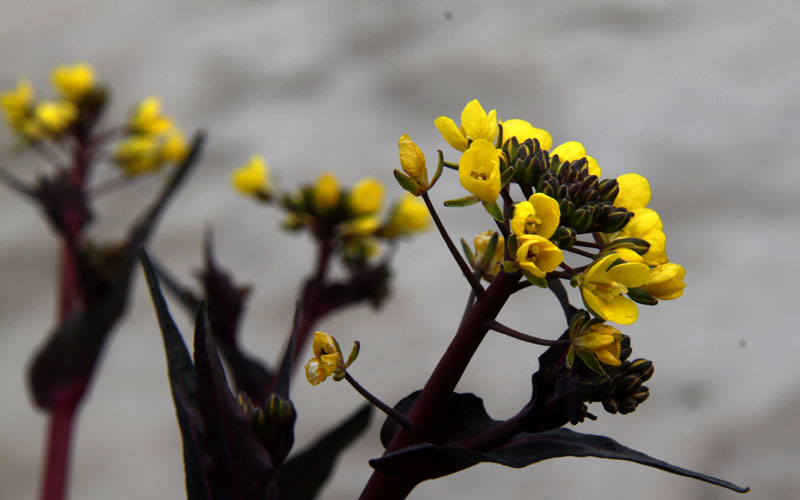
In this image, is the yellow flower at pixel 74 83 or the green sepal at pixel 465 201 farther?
the yellow flower at pixel 74 83

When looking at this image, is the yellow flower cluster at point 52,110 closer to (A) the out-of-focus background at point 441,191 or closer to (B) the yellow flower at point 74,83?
(B) the yellow flower at point 74,83

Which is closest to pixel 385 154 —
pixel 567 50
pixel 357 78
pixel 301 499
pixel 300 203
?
pixel 357 78

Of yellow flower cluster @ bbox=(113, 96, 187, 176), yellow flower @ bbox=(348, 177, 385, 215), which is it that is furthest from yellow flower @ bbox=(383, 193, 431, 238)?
yellow flower cluster @ bbox=(113, 96, 187, 176)

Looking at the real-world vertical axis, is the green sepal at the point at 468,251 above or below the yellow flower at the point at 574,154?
below

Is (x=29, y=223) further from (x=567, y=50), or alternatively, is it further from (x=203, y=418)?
(x=203, y=418)

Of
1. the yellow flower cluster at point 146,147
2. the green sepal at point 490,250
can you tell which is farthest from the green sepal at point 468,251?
the yellow flower cluster at point 146,147

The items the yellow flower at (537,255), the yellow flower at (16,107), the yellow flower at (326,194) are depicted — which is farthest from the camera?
the yellow flower at (16,107)
